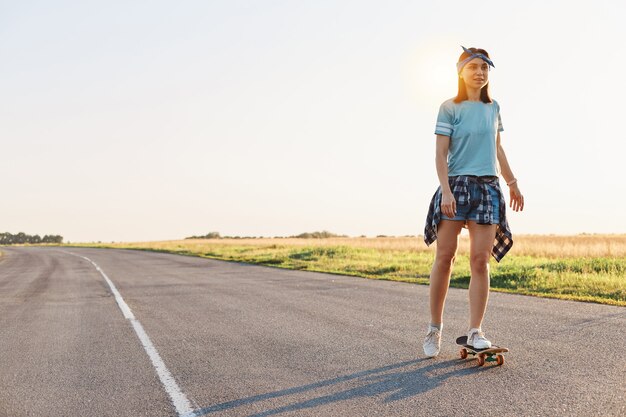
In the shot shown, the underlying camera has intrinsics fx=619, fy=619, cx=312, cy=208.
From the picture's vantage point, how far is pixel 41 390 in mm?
4660

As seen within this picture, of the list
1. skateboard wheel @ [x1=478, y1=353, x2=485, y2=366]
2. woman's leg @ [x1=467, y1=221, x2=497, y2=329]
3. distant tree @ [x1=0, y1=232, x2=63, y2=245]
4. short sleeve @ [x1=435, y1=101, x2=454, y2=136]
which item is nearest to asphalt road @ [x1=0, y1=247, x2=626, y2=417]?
skateboard wheel @ [x1=478, y1=353, x2=485, y2=366]

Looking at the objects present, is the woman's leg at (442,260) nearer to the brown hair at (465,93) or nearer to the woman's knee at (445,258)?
the woman's knee at (445,258)

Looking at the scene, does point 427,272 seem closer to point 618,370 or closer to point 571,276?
point 571,276

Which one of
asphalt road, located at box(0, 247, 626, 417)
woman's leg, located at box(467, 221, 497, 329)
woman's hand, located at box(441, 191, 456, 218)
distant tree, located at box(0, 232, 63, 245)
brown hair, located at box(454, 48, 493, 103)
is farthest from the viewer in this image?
distant tree, located at box(0, 232, 63, 245)

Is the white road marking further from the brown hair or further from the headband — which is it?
the headband

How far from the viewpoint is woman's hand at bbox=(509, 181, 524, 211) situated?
17.1 feet

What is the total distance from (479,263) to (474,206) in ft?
1.55

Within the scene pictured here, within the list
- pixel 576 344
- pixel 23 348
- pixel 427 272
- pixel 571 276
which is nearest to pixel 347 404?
pixel 576 344

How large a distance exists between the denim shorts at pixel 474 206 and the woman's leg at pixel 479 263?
0.07m

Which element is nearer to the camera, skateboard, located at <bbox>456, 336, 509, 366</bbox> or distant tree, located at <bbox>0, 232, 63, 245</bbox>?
skateboard, located at <bbox>456, 336, 509, 366</bbox>

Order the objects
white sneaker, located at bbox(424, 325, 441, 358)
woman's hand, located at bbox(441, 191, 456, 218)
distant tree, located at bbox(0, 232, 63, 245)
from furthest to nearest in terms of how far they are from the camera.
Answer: distant tree, located at bbox(0, 232, 63, 245)
white sneaker, located at bbox(424, 325, 441, 358)
woman's hand, located at bbox(441, 191, 456, 218)

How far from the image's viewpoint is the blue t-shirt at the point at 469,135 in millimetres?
4824

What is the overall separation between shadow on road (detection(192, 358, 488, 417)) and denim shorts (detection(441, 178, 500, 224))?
1.15 metres

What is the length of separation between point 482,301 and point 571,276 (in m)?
9.79
